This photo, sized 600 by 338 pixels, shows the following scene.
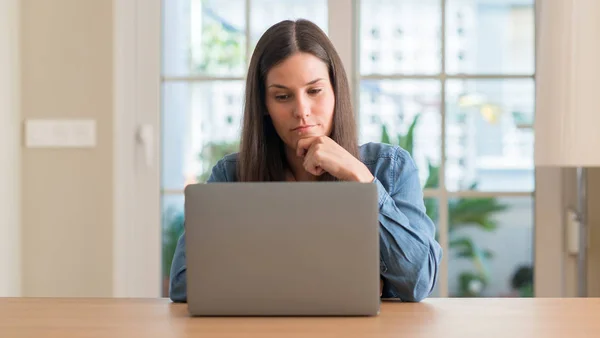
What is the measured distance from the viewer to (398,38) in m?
3.36

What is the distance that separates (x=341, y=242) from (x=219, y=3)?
2233 millimetres

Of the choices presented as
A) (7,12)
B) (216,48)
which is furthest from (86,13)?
(216,48)

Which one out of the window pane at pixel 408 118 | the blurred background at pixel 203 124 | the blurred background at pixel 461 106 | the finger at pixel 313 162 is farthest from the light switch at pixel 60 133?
the finger at pixel 313 162

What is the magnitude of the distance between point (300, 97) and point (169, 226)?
5.23 ft

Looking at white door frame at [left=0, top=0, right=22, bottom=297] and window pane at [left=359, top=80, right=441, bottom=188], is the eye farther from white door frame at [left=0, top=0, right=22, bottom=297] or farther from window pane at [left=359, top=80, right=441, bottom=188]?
white door frame at [left=0, top=0, right=22, bottom=297]

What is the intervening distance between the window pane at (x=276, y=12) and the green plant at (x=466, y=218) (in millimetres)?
522

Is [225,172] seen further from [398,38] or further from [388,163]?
[398,38]

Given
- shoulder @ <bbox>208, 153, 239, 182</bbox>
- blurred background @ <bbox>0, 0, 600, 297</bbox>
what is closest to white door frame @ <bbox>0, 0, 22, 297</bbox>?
blurred background @ <bbox>0, 0, 600, 297</bbox>

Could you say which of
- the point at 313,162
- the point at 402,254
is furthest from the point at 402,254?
the point at 313,162

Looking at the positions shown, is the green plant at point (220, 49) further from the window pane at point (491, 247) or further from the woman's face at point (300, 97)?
the woman's face at point (300, 97)

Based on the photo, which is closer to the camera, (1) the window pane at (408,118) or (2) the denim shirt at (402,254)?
(2) the denim shirt at (402,254)

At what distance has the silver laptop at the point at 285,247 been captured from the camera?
1345 mm

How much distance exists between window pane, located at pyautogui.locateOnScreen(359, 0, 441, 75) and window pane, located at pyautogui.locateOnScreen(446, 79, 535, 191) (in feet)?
0.50

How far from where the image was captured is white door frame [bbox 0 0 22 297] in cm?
311
